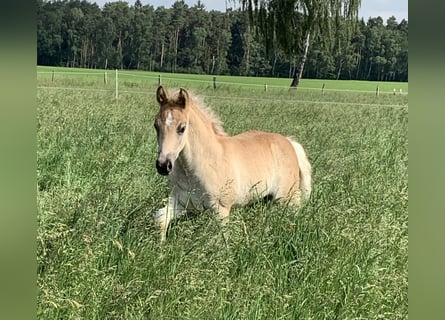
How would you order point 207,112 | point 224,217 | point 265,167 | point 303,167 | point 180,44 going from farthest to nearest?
point 303,167 < point 265,167 < point 207,112 < point 224,217 < point 180,44

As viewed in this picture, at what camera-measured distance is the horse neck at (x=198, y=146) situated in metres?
2.55

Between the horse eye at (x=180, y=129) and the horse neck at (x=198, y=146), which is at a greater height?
the horse eye at (x=180, y=129)

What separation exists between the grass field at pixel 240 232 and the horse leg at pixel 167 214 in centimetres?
4

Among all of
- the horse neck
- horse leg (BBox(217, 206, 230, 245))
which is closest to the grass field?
horse leg (BBox(217, 206, 230, 245))

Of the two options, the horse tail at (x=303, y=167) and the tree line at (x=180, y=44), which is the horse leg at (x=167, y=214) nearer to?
the tree line at (x=180, y=44)

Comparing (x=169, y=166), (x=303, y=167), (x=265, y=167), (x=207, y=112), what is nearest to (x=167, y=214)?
(x=169, y=166)

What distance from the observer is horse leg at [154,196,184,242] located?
91.3 inches

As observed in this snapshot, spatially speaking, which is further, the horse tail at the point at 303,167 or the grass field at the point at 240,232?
the horse tail at the point at 303,167

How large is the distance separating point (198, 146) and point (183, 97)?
34 cm

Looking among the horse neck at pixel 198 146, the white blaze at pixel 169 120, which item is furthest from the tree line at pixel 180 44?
the horse neck at pixel 198 146

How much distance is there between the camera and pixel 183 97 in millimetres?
2334

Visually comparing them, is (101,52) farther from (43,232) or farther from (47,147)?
(47,147)

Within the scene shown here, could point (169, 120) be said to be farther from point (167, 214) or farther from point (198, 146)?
point (167, 214)
